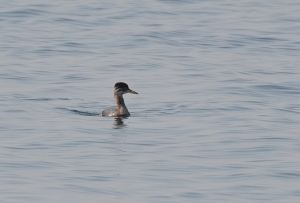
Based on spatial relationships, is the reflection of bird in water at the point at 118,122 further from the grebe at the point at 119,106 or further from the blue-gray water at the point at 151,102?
the grebe at the point at 119,106

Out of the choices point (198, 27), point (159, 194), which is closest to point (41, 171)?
point (159, 194)

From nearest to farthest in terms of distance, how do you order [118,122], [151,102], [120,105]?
[118,122], [120,105], [151,102]

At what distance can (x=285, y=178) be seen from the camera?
52.3ft

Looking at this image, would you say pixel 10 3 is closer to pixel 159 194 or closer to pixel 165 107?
pixel 165 107

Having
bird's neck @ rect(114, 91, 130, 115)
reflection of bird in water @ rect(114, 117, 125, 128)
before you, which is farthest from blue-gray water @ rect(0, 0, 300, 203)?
bird's neck @ rect(114, 91, 130, 115)

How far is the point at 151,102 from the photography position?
79.4 ft

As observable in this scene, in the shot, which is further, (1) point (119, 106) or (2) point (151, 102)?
(2) point (151, 102)

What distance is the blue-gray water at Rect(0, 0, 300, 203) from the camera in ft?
51.2

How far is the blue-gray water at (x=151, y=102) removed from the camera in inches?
615

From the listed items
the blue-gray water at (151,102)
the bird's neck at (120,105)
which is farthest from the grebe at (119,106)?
the blue-gray water at (151,102)

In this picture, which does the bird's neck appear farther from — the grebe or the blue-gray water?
the blue-gray water

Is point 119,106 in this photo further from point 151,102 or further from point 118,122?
point 118,122

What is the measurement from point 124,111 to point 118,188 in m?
7.79

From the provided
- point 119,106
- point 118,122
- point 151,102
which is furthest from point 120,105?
point 118,122
